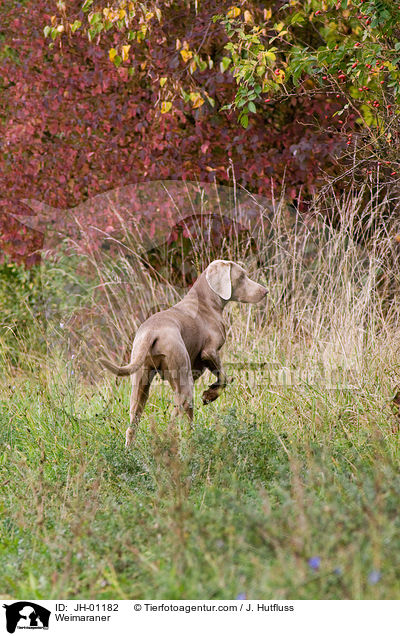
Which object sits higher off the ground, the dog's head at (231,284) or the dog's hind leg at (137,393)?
the dog's head at (231,284)

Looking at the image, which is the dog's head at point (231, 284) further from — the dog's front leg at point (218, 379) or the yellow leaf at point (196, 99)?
the yellow leaf at point (196, 99)

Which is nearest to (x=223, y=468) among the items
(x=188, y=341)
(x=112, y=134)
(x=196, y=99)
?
(x=188, y=341)

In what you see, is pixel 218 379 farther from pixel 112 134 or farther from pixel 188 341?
pixel 112 134

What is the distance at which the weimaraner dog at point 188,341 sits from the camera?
4.87 meters

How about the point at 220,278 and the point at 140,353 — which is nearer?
the point at 140,353

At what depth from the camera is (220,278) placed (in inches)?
208

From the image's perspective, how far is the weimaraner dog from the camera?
4.87 m

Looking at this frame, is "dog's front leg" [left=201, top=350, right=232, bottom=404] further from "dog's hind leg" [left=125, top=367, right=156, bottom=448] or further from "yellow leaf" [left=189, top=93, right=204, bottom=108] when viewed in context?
"yellow leaf" [left=189, top=93, right=204, bottom=108]

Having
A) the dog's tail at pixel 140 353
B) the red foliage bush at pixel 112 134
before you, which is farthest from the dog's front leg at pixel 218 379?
the red foliage bush at pixel 112 134
